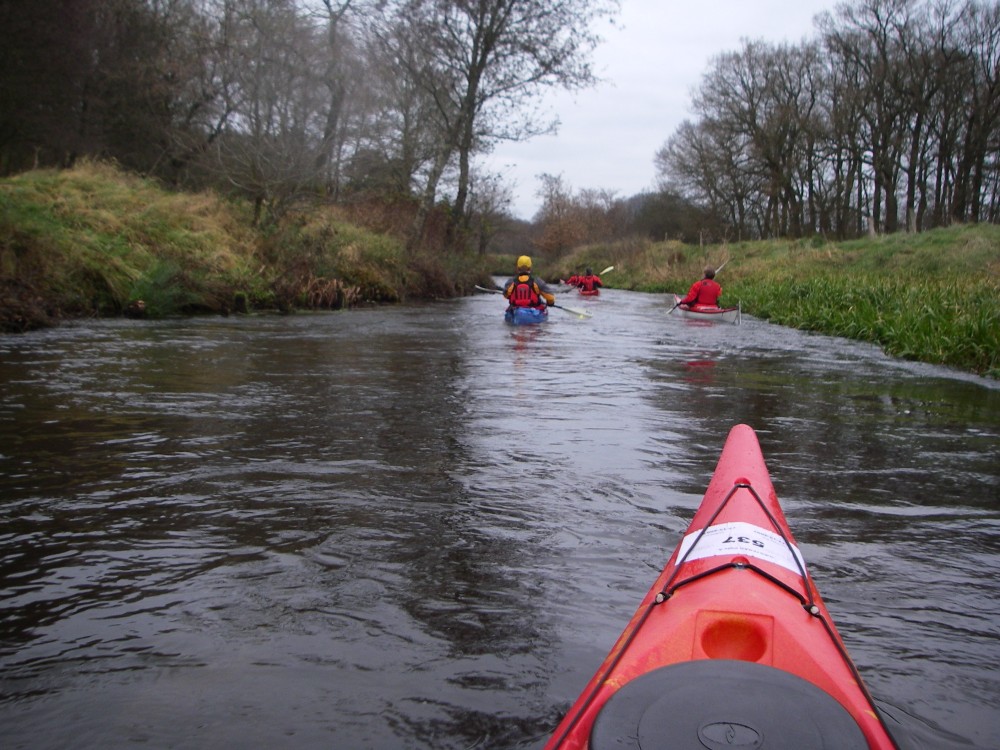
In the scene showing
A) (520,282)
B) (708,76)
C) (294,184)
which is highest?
(708,76)

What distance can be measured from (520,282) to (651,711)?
12.3 meters

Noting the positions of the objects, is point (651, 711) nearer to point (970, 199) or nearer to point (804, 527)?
point (804, 527)

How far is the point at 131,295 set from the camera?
11.9 metres

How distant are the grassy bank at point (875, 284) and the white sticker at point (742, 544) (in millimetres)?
6827

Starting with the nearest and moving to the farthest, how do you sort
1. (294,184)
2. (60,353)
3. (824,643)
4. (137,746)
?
(824,643) < (137,746) < (60,353) < (294,184)

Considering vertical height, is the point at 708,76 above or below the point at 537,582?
above

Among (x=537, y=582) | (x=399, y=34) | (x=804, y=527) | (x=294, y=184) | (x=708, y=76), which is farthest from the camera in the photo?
(x=708, y=76)

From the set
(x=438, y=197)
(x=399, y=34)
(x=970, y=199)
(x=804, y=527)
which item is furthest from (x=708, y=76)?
(x=804, y=527)

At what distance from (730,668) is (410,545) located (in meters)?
1.69

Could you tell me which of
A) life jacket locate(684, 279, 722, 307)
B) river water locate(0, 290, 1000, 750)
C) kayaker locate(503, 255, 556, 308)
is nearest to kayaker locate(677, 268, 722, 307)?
life jacket locate(684, 279, 722, 307)

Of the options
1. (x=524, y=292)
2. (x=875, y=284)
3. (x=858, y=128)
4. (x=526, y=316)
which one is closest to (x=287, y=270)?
(x=524, y=292)

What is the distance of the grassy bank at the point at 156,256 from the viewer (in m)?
10.6

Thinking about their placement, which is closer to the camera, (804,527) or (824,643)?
(824,643)

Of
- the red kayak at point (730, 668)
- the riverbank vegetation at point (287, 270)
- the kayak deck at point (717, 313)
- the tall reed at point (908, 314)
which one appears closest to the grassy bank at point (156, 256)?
the riverbank vegetation at point (287, 270)
